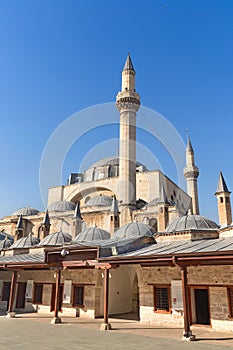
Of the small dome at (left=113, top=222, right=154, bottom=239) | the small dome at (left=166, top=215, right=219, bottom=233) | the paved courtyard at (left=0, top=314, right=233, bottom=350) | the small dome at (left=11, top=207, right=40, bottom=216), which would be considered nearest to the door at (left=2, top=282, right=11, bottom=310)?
the paved courtyard at (left=0, top=314, right=233, bottom=350)

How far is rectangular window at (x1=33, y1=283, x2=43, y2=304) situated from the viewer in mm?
15127

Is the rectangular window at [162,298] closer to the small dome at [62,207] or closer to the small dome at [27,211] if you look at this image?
the small dome at [62,207]

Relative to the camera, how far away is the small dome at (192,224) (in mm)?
14450

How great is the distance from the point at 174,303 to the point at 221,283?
6.22 ft

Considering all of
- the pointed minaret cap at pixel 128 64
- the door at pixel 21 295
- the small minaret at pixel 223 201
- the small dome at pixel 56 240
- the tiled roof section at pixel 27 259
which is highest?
the pointed minaret cap at pixel 128 64

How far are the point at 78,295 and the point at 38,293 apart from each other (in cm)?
279

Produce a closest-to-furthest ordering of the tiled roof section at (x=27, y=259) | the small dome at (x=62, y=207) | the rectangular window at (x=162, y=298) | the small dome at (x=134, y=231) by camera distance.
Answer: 1. the rectangular window at (x=162, y=298)
2. the tiled roof section at (x=27, y=259)
3. the small dome at (x=134, y=231)
4. the small dome at (x=62, y=207)

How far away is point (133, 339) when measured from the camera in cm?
855

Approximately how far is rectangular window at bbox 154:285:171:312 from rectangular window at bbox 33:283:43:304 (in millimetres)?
6539

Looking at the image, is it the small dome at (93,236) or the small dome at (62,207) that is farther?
the small dome at (62,207)

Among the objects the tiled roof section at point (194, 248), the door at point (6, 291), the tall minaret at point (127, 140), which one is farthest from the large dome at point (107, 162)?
the tiled roof section at point (194, 248)

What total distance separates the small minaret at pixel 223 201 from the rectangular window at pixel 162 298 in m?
6.08

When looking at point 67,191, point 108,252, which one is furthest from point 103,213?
point 108,252

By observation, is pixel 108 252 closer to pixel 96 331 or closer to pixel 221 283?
pixel 96 331
